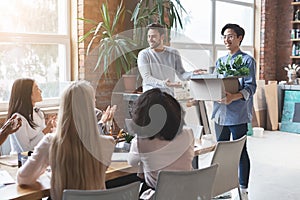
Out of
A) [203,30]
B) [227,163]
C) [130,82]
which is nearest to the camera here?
[227,163]

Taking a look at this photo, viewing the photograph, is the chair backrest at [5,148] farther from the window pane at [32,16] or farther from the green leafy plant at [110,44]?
the green leafy plant at [110,44]

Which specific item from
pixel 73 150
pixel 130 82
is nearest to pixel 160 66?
pixel 130 82

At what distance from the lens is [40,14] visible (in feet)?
15.0

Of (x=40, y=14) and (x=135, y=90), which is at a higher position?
(x=40, y=14)

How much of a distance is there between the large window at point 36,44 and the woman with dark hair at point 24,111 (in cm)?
136

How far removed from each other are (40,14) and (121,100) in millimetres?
1367

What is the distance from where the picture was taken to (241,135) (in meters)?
3.47

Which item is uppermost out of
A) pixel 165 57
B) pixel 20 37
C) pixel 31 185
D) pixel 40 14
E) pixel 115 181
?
pixel 40 14

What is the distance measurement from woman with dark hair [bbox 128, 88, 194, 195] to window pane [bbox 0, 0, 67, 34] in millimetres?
2649

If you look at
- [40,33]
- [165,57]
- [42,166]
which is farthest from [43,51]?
[42,166]

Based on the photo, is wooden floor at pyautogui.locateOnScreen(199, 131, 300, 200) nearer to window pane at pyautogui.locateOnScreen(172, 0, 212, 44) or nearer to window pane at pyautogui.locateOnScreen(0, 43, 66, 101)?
window pane at pyautogui.locateOnScreen(172, 0, 212, 44)

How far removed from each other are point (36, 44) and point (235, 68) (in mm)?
2405

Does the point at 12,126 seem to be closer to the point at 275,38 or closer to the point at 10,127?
the point at 10,127

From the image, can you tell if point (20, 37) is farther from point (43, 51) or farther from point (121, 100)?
point (121, 100)
